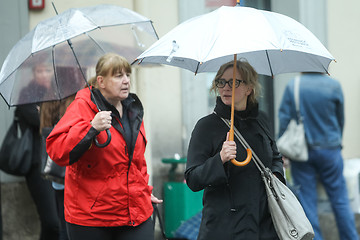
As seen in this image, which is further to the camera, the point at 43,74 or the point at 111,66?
the point at 43,74

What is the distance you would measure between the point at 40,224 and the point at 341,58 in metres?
3.72

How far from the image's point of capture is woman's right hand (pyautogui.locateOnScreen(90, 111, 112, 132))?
3686mm

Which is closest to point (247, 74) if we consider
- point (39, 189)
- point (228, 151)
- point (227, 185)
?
point (228, 151)

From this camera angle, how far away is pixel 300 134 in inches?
257

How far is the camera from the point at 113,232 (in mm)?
3953

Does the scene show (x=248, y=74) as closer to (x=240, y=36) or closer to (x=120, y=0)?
(x=240, y=36)

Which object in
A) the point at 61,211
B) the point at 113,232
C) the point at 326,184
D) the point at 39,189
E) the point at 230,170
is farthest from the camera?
the point at 326,184

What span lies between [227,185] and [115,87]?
92 cm

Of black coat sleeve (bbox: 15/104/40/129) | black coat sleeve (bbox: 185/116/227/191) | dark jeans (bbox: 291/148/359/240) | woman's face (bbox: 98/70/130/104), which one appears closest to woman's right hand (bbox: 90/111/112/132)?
woman's face (bbox: 98/70/130/104)

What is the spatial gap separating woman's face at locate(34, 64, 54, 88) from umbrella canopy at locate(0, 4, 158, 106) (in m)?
0.01

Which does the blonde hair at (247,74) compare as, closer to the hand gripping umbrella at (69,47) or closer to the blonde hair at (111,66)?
the blonde hair at (111,66)

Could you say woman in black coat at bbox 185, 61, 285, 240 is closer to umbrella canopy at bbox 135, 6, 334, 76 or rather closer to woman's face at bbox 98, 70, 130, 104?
umbrella canopy at bbox 135, 6, 334, 76

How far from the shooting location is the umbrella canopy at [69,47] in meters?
4.01

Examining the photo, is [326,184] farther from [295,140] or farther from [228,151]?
[228,151]
